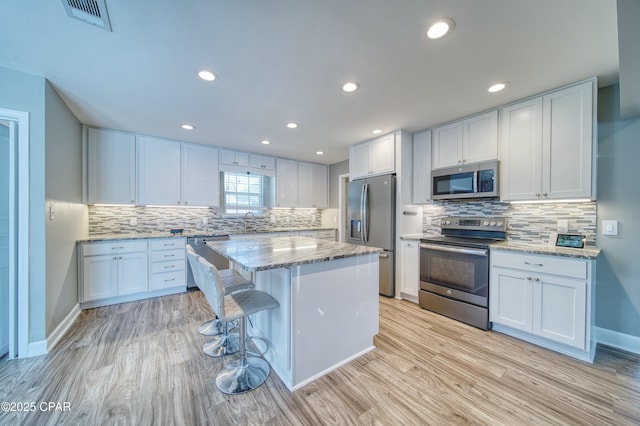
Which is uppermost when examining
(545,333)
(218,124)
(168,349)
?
(218,124)

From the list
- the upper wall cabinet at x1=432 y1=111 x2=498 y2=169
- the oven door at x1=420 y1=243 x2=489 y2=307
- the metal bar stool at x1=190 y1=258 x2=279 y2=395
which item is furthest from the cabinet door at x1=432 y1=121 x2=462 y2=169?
the metal bar stool at x1=190 y1=258 x2=279 y2=395

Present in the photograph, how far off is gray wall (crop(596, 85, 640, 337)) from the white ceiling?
1.34ft

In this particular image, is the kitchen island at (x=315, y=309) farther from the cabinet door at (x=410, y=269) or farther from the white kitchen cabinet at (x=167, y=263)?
the white kitchen cabinet at (x=167, y=263)

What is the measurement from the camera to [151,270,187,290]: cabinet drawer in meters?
3.49

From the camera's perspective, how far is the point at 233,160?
444cm

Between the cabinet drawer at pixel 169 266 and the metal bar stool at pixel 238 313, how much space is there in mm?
2319

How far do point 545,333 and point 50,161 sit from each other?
4.88m

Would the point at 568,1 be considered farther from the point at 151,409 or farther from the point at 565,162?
the point at 151,409

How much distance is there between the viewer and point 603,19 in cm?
145

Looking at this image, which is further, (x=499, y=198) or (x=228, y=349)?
(x=499, y=198)

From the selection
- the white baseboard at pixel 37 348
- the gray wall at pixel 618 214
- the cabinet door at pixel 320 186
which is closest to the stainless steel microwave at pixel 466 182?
the gray wall at pixel 618 214

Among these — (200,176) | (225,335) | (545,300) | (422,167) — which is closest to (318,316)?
(225,335)

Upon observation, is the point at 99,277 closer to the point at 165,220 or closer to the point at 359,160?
the point at 165,220

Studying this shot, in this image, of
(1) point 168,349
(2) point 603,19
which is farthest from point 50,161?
(2) point 603,19
